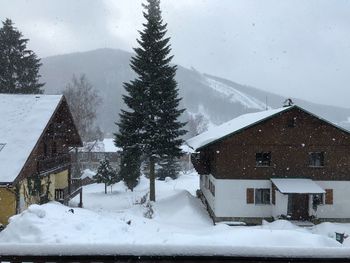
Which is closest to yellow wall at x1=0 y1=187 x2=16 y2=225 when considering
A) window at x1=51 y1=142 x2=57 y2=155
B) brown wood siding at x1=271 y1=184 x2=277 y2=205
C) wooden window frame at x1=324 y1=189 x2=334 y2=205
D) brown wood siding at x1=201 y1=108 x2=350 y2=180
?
window at x1=51 y1=142 x2=57 y2=155

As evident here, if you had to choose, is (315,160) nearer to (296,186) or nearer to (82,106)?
(296,186)

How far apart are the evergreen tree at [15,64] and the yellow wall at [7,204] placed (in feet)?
84.3

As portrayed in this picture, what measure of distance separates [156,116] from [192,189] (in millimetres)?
16516

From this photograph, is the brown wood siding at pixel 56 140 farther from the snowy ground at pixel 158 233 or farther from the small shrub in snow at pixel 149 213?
the small shrub in snow at pixel 149 213

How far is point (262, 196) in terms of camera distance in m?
28.2

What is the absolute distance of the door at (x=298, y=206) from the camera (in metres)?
27.7

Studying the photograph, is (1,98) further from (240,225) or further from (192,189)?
(192,189)

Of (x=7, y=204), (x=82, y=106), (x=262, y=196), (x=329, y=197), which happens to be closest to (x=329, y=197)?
(x=329, y=197)

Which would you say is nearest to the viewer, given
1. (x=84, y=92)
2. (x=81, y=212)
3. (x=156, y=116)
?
(x=81, y=212)

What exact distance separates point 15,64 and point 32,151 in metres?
26.4

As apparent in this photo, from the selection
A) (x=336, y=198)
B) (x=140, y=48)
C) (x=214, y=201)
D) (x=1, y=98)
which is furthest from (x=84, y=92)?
(x=336, y=198)

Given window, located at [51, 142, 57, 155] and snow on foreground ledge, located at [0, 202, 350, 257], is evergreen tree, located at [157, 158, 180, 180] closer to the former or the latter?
window, located at [51, 142, 57, 155]

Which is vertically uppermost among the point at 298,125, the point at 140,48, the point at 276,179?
the point at 140,48

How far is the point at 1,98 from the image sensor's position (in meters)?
28.6
